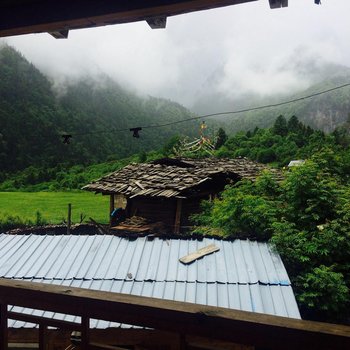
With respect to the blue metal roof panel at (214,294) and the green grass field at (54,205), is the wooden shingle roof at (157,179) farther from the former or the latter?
the green grass field at (54,205)

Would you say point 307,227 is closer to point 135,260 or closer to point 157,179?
point 135,260

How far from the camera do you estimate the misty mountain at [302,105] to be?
110 meters

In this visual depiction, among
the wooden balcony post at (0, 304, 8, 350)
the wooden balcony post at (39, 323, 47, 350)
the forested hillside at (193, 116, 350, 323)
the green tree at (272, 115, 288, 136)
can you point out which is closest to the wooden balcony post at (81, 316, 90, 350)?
the wooden balcony post at (39, 323, 47, 350)

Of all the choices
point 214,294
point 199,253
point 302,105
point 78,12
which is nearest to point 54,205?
point 199,253

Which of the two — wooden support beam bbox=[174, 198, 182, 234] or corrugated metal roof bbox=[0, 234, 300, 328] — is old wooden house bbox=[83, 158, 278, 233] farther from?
corrugated metal roof bbox=[0, 234, 300, 328]

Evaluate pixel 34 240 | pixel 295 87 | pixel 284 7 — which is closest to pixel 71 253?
pixel 34 240

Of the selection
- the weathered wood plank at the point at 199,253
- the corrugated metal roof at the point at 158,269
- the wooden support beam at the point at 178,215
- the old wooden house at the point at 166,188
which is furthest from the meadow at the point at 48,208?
the weathered wood plank at the point at 199,253

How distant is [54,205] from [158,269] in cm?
3355

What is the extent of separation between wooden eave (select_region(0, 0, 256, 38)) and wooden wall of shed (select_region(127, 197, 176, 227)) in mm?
13717

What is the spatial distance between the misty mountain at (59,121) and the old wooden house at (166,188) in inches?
1564

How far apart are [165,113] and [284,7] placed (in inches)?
3977

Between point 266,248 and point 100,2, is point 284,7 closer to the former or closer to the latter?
point 100,2

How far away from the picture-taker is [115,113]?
87938 mm

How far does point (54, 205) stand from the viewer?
124 ft
